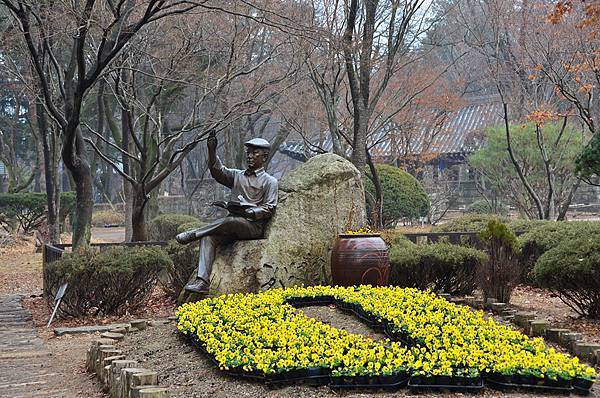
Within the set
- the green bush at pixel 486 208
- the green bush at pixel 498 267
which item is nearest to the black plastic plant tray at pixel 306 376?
the green bush at pixel 498 267

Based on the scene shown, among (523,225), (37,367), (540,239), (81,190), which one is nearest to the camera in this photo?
(37,367)

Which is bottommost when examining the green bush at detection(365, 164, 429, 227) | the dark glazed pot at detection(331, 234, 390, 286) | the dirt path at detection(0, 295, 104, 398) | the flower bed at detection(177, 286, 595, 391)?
the dirt path at detection(0, 295, 104, 398)

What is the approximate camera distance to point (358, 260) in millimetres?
9727

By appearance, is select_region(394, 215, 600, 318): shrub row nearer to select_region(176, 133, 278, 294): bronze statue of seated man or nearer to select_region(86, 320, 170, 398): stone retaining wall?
select_region(176, 133, 278, 294): bronze statue of seated man

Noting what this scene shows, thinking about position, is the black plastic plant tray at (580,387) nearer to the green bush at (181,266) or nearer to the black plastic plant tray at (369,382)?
the black plastic plant tray at (369,382)

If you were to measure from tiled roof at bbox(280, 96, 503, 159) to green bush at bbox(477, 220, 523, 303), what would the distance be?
15.5 metres

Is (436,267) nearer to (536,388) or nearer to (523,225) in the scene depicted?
(523,225)

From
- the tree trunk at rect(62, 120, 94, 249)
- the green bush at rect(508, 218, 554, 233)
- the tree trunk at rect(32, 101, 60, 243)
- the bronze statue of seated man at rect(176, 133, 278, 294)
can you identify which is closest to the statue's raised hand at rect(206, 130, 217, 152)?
the bronze statue of seated man at rect(176, 133, 278, 294)

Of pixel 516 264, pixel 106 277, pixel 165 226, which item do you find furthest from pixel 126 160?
pixel 516 264

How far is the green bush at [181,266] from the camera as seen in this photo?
12531 millimetres

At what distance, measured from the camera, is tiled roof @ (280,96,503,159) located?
27797mm

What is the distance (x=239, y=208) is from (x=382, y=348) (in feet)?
14.7

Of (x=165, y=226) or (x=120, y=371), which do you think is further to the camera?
(x=165, y=226)

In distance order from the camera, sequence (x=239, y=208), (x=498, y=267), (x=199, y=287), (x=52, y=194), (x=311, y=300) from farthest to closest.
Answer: (x=52, y=194) → (x=498, y=267) → (x=239, y=208) → (x=199, y=287) → (x=311, y=300)
